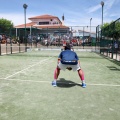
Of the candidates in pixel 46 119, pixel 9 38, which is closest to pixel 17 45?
pixel 9 38

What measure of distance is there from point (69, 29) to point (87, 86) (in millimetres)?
21704

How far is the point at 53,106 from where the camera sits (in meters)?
4.68

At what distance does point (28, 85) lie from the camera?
22.3ft

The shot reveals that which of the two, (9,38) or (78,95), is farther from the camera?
(9,38)

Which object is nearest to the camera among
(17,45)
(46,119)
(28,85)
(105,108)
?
(46,119)

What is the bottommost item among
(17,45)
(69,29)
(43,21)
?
(17,45)

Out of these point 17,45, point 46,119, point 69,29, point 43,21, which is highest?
point 43,21

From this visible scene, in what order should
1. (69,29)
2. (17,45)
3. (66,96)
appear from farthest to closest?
1. (69,29)
2. (17,45)
3. (66,96)

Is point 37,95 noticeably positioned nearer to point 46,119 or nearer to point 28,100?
point 28,100

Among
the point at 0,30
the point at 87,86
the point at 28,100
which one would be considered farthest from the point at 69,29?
the point at 28,100

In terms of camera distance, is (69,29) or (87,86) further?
(69,29)

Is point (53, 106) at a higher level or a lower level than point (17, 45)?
lower

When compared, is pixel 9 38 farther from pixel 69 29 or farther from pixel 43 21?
pixel 43 21

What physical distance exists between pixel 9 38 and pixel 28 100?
54.2 ft
